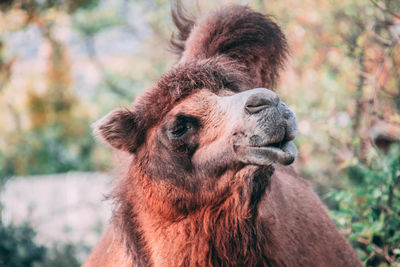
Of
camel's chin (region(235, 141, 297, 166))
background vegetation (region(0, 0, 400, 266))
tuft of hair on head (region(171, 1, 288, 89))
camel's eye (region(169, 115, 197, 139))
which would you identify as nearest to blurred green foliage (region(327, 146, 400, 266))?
background vegetation (region(0, 0, 400, 266))

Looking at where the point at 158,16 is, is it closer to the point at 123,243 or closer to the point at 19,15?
the point at 19,15

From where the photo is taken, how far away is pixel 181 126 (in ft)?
10.8

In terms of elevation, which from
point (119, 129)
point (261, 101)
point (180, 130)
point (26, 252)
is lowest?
point (26, 252)

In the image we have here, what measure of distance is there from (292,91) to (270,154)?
22.9ft

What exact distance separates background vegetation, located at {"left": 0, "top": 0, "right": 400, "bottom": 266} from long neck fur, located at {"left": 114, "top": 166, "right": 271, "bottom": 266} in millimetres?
1508

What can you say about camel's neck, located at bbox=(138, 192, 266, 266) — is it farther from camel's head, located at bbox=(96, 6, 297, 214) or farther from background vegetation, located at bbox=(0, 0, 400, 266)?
background vegetation, located at bbox=(0, 0, 400, 266)

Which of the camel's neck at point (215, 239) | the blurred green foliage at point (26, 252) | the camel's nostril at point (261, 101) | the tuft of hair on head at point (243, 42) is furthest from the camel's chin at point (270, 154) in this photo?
the blurred green foliage at point (26, 252)

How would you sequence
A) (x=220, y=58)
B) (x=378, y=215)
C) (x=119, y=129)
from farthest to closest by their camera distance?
(x=378, y=215) → (x=220, y=58) → (x=119, y=129)

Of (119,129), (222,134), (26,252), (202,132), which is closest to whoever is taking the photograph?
(222,134)

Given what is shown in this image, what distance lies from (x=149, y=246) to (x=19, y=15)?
28.7 feet

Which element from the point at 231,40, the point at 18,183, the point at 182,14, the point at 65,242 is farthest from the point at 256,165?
the point at 18,183

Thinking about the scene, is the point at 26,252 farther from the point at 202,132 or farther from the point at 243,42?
the point at 202,132

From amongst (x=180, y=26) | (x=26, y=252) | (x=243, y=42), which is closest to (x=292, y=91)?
(x=180, y=26)

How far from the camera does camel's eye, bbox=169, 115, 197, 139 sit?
3270 mm
